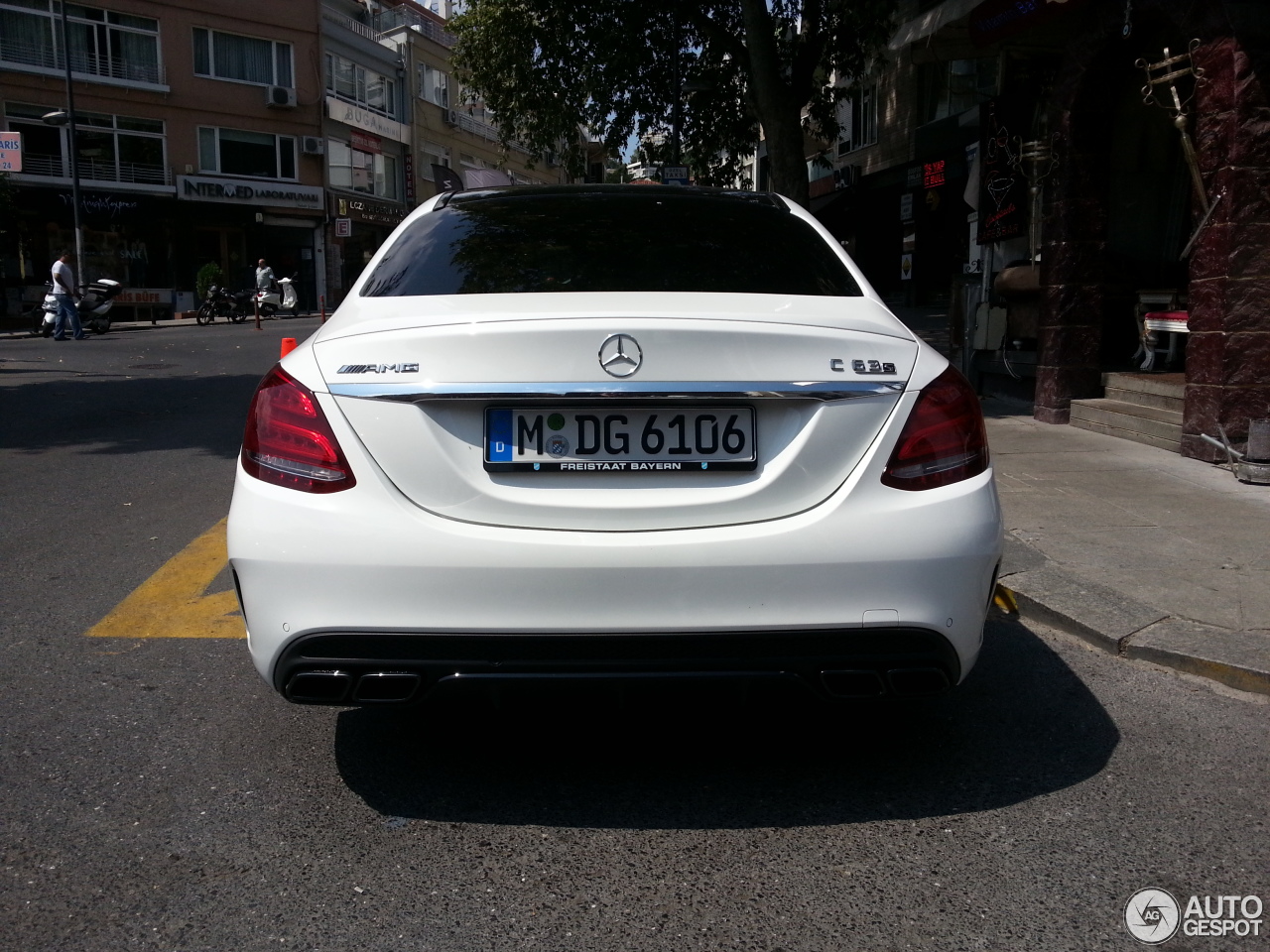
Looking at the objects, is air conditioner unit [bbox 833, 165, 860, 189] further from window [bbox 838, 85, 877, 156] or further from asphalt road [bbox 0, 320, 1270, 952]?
asphalt road [bbox 0, 320, 1270, 952]

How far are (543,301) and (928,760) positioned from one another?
5.26 feet

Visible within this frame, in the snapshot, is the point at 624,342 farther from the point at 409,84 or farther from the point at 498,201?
the point at 409,84

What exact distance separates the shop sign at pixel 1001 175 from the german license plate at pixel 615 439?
9.92 meters

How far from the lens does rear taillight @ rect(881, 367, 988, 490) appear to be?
2.68 m

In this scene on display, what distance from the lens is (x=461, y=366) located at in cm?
262

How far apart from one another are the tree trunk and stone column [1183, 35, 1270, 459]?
24.3ft

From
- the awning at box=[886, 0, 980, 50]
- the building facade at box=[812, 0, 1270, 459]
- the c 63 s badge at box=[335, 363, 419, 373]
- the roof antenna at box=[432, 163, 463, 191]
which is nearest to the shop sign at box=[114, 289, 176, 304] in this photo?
the roof antenna at box=[432, 163, 463, 191]

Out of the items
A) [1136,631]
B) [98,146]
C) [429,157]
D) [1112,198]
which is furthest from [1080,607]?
[429,157]

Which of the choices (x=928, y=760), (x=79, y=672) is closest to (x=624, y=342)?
(x=928, y=760)

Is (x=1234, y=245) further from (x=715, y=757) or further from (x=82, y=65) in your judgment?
(x=82, y=65)

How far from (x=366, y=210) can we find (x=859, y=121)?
21219mm

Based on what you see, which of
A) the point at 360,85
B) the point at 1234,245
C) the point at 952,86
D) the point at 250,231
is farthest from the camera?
the point at 360,85

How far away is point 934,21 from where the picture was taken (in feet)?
36.4

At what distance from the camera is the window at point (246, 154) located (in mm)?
38719
